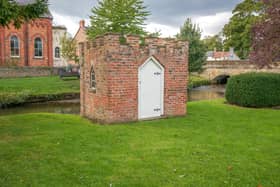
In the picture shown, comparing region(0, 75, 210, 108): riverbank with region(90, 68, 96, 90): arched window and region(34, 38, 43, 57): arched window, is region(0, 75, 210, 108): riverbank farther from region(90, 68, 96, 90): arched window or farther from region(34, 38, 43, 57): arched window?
region(90, 68, 96, 90): arched window

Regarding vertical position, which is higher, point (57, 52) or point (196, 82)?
point (57, 52)

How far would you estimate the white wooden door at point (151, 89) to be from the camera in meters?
8.33

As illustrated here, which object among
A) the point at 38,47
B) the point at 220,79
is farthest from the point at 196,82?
the point at 38,47

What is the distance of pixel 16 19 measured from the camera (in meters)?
6.52

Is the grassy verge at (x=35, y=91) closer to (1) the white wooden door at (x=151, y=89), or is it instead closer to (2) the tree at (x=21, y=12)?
(2) the tree at (x=21, y=12)

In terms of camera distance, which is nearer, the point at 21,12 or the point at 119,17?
the point at 21,12

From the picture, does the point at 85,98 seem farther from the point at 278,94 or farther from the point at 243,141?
the point at 278,94

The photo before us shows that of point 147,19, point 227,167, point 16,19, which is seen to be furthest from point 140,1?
point 227,167

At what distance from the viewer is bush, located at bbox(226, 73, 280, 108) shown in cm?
1164

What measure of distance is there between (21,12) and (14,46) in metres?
23.8

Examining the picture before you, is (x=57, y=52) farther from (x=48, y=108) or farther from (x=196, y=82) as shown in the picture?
(x=48, y=108)

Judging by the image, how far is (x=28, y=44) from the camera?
28.4m

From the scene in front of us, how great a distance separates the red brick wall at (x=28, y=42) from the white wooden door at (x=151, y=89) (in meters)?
22.8

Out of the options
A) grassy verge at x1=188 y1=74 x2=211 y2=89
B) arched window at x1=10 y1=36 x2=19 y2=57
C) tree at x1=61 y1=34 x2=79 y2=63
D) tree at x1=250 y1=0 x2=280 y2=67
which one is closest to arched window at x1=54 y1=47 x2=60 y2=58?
tree at x1=61 y1=34 x2=79 y2=63
